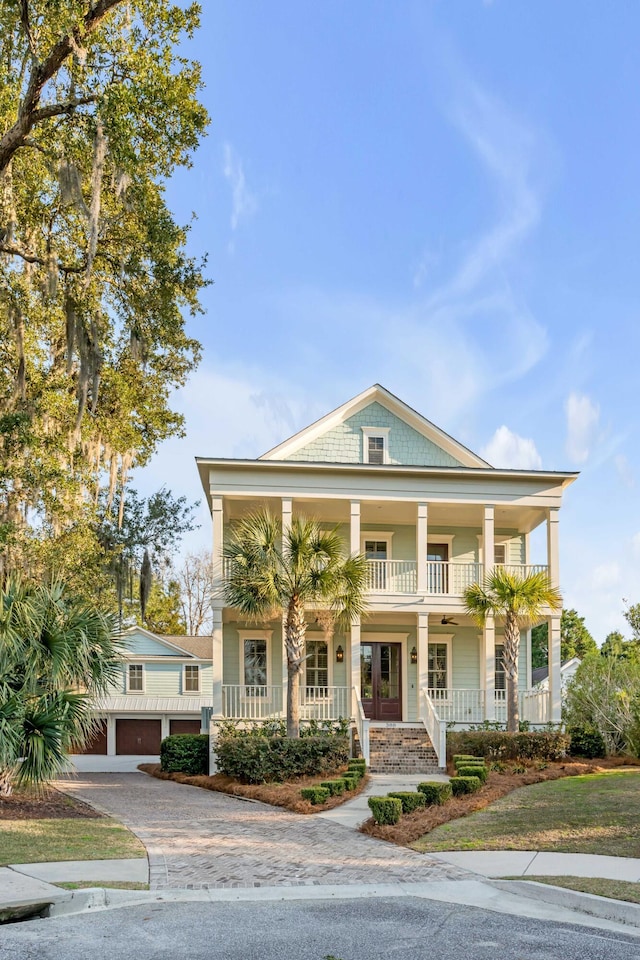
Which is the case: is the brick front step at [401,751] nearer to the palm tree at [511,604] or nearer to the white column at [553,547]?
the palm tree at [511,604]

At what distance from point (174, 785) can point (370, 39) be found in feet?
48.8

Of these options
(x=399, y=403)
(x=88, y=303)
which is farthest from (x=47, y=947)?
(x=399, y=403)

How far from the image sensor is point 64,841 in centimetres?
1012

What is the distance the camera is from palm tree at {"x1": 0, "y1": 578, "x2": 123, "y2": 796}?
11.4 metres

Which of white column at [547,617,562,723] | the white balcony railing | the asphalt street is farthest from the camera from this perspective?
white column at [547,617,562,723]

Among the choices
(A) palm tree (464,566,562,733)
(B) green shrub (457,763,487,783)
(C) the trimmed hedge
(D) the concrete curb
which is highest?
(A) palm tree (464,566,562,733)

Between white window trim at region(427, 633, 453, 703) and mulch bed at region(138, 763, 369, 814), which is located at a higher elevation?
white window trim at region(427, 633, 453, 703)

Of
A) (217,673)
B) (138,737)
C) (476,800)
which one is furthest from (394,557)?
(138,737)

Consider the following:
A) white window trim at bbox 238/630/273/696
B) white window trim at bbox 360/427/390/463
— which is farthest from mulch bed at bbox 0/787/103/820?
white window trim at bbox 360/427/390/463

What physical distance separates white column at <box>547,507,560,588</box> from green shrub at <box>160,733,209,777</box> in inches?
366

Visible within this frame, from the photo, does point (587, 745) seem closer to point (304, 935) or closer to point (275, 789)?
point (275, 789)

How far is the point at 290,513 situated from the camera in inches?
838

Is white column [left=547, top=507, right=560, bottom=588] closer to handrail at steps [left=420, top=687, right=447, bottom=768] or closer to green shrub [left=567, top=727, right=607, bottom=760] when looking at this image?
green shrub [left=567, top=727, right=607, bottom=760]

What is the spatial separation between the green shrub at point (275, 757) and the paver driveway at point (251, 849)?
5.53 ft
